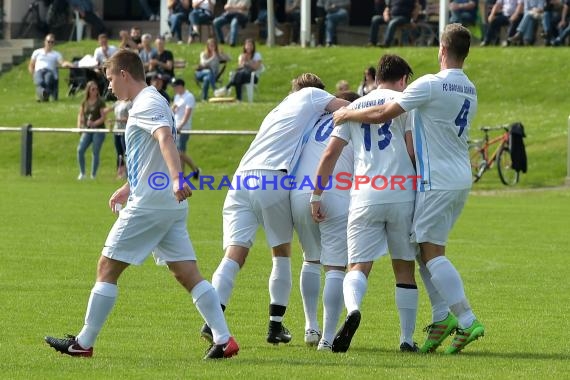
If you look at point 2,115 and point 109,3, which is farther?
point 109,3

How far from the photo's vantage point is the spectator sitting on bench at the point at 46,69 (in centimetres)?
3941

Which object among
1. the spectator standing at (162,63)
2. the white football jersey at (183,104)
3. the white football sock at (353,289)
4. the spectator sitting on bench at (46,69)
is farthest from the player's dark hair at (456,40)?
the spectator sitting on bench at (46,69)

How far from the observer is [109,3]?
48.8 meters

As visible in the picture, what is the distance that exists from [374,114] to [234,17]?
33.0 m

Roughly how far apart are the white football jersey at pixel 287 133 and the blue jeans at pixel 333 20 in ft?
107

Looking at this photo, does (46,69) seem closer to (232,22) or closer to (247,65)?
(232,22)

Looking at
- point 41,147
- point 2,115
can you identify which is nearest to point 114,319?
point 41,147

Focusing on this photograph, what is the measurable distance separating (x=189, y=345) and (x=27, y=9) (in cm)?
3819

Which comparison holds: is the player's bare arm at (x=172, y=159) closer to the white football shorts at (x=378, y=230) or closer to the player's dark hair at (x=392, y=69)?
the white football shorts at (x=378, y=230)

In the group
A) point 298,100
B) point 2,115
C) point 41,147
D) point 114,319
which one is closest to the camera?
point 298,100

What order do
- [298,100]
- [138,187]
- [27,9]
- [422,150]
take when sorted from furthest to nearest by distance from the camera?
1. [27,9]
2. [298,100]
3. [422,150]
4. [138,187]

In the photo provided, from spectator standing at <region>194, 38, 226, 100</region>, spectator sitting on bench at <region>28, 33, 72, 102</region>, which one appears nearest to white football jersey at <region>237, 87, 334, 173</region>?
spectator standing at <region>194, 38, 226, 100</region>

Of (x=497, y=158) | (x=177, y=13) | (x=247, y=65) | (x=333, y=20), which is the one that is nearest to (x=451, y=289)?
(x=497, y=158)

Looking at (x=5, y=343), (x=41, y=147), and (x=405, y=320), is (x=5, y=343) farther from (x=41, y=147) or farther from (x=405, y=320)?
(x=41, y=147)
